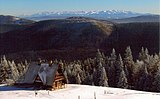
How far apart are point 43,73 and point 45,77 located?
2.94 ft

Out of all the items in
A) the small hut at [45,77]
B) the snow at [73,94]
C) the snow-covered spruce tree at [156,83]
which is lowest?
the snow-covered spruce tree at [156,83]

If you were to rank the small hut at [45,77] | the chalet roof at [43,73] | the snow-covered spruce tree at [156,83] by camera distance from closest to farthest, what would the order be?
the small hut at [45,77], the chalet roof at [43,73], the snow-covered spruce tree at [156,83]

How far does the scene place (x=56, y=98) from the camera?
50.2 meters

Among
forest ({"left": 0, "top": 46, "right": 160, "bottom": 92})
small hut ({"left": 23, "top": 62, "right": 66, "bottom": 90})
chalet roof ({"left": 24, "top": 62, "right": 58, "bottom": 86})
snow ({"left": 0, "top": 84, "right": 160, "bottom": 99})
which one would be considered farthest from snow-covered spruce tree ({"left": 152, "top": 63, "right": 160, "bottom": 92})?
chalet roof ({"left": 24, "top": 62, "right": 58, "bottom": 86})

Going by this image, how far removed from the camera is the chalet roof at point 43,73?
188ft

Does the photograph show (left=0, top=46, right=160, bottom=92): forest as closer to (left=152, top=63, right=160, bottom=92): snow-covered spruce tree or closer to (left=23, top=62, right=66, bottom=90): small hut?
(left=152, top=63, right=160, bottom=92): snow-covered spruce tree

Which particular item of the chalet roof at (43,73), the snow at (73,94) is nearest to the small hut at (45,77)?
the chalet roof at (43,73)

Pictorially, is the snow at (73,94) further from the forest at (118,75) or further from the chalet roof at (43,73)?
the forest at (118,75)

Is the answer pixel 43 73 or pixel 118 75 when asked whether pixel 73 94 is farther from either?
pixel 118 75

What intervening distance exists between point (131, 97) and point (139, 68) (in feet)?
131

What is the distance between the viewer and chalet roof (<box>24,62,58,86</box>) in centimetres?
5741

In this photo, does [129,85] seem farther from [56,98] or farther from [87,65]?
[56,98]

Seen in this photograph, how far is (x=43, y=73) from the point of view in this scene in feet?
191

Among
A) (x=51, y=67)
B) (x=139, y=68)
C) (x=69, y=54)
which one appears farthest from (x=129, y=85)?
(x=69, y=54)
